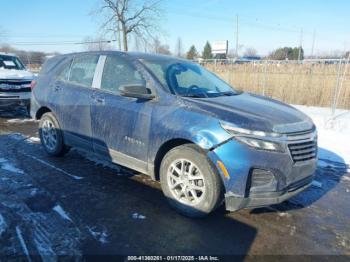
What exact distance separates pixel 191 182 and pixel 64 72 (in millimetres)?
3118

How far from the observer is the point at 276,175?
119 inches

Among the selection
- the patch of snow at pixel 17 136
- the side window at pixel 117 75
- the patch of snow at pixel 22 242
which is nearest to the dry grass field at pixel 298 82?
the side window at pixel 117 75

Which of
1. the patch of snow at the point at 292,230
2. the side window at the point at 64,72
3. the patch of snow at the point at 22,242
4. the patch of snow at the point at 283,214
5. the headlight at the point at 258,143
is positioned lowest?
the patch of snow at the point at 283,214

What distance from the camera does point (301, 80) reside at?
12.1 metres

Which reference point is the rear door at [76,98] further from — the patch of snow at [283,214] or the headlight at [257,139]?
the patch of snow at [283,214]

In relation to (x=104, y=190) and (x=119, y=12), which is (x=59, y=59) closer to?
(x=104, y=190)

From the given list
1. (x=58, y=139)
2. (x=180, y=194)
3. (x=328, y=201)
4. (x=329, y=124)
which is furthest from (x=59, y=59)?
(x=329, y=124)

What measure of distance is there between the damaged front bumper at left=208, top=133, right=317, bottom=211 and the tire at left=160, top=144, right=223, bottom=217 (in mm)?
119

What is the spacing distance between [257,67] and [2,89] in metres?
10.2

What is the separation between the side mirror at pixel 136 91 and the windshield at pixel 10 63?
329 inches

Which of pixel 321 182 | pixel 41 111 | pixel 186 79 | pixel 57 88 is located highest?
pixel 186 79

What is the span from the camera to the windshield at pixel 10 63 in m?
10.2

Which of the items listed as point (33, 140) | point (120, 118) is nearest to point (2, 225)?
point (120, 118)

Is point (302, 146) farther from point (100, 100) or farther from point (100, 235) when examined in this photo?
point (100, 100)
